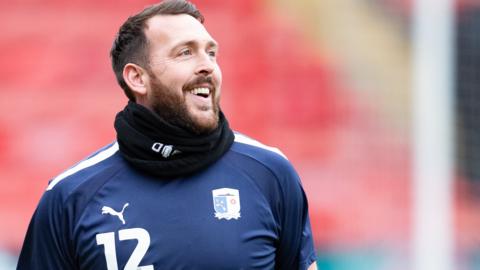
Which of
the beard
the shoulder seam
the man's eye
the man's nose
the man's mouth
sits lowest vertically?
the shoulder seam

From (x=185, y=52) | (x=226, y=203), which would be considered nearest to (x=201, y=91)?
(x=185, y=52)

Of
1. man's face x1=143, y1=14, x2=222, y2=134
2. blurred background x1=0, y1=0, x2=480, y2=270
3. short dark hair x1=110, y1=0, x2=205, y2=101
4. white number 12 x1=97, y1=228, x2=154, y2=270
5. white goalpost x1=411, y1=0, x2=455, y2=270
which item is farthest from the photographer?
blurred background x1=0, y1=0, x2=480, y2=270

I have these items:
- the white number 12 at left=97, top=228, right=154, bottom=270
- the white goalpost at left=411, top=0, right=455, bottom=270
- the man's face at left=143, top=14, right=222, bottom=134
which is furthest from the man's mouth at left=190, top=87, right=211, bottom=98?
the white goalpost at left=411, top=0, right=455, bottom=270

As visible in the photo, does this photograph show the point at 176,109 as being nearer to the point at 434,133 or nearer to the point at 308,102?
the point at 434,133

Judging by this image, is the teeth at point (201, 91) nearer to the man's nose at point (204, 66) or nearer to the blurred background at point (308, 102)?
the man's nose at point (204, 66)

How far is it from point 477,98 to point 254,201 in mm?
5374

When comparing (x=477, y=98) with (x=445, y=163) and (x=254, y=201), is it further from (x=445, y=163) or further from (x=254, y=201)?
(x=254, y=201)

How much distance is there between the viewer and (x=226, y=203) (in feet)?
10.6

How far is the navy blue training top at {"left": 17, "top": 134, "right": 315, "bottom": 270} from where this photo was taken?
10.3ft

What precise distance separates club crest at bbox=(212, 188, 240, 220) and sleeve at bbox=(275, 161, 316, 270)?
152 millimetres

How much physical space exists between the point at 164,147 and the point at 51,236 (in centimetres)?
45

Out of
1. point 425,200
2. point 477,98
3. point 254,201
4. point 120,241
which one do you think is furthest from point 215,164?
point 477,98

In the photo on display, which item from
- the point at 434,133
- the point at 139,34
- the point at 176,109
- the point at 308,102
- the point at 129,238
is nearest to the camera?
the point at 129,238

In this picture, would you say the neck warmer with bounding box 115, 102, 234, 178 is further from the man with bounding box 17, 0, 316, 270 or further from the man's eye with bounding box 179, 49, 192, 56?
the man's eye with bounding box 179, 49, 192, 56
